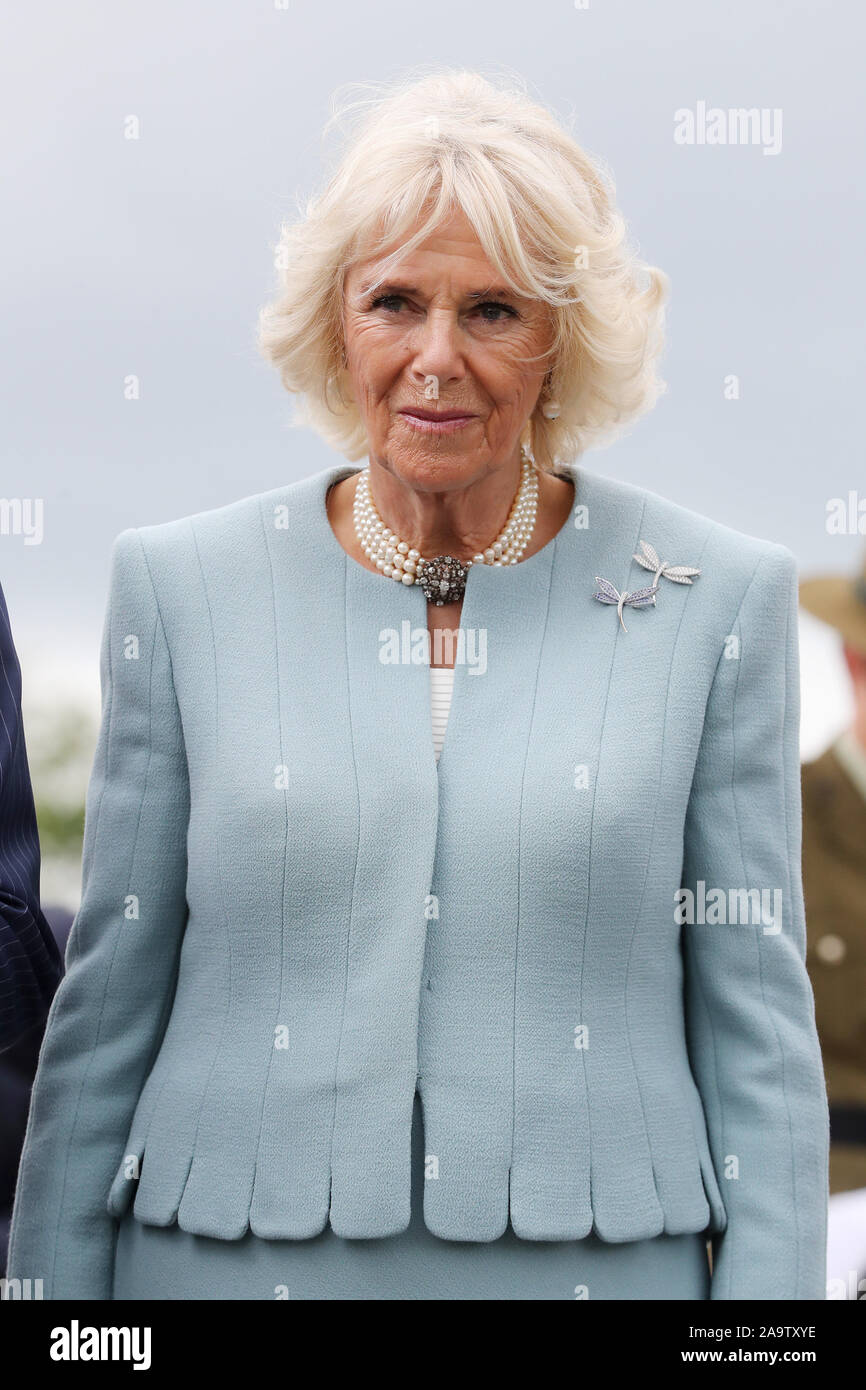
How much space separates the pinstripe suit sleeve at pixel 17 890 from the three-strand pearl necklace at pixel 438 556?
39 cm

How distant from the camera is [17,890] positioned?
1.54 metres

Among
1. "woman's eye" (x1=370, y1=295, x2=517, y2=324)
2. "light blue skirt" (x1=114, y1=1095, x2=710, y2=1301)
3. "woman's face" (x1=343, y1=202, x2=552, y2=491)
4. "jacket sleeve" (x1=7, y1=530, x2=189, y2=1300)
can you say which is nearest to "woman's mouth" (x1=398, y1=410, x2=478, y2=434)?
"woman's face" (x1=343, y1=202, x2=552, y2=491)

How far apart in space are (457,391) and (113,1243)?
36.5 inches

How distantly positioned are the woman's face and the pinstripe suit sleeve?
0.44 meters

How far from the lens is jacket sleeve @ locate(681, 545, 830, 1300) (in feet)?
5.00

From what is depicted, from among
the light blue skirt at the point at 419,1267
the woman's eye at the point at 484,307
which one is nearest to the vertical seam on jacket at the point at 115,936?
the light blue skirt at the point at 419,1267

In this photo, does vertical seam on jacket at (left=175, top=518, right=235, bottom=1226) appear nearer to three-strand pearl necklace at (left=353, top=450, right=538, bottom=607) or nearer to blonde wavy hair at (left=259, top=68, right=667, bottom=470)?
three-strand pearl necklace at (left=353, top=450, right=538, bottom=607)

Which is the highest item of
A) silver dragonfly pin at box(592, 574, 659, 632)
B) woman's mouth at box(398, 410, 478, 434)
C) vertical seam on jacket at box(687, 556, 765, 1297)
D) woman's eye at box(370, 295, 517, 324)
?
woman's eye at box(370, 295, 517, 324)

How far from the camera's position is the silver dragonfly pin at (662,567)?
1610mm

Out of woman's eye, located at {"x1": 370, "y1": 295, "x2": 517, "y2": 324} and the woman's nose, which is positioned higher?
woman's eye, located at {"x1": 370, "y1": 295, "x2": 517, "y2": 324}

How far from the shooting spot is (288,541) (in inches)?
65.6

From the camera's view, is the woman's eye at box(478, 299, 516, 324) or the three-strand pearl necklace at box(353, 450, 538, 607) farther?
the three-strand pearl necklace at box(353, 450, 538, 607)

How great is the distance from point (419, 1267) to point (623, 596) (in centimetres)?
68
